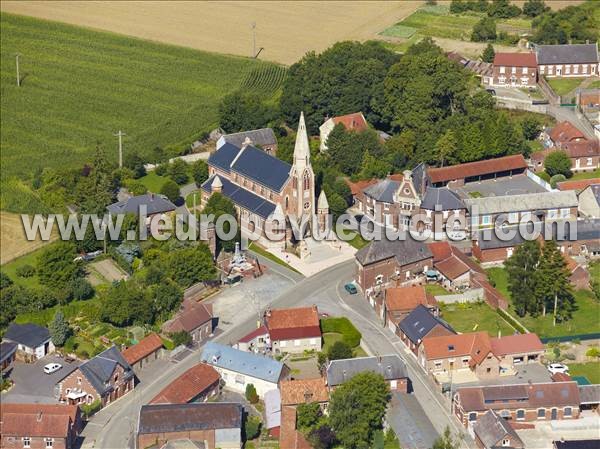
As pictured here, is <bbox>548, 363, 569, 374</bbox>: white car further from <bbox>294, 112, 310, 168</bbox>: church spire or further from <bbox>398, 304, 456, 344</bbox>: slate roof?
<bbox>294, 112, 310, 168</bbox>: church spire

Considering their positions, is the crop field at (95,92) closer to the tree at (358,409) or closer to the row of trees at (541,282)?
the row of trees at (541,282)

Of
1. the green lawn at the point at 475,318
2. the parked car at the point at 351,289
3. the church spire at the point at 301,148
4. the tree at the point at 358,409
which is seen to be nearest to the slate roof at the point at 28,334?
the tree at the point at 358,409

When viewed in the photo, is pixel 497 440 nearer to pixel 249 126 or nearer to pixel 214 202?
pixel 214 202

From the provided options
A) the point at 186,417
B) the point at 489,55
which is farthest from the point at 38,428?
the point at 489,55

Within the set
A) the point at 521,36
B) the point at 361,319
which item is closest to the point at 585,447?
the point at 361,319

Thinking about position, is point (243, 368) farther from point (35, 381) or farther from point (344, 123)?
point (344, 123)
